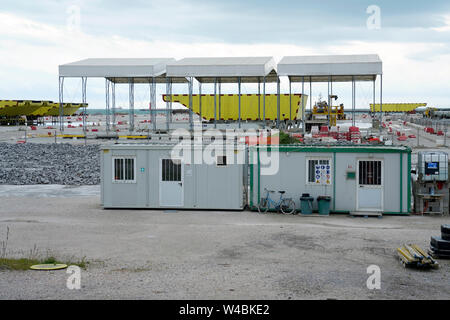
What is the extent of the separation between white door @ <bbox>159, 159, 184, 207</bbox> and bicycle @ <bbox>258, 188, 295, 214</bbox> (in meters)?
2.86

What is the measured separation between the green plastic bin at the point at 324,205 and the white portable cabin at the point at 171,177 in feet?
9.06

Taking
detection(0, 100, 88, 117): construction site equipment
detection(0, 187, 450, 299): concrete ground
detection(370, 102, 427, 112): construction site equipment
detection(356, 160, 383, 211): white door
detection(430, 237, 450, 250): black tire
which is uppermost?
detection(370, 102, 427, 112): construction site equipment

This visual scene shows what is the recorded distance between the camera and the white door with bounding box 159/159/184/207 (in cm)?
2086

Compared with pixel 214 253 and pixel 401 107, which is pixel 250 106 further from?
pixel 401 107

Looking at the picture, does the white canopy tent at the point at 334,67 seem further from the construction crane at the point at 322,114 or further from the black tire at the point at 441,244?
the black tire at the point at 441,244

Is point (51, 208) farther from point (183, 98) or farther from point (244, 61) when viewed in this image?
point (183, 98)

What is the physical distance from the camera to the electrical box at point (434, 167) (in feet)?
65.5

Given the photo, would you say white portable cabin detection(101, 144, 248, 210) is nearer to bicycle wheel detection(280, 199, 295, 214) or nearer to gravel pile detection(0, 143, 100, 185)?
bicycle wheel detection(280, 199, 295, 214)

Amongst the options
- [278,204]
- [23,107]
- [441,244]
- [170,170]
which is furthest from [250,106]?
[23,107]

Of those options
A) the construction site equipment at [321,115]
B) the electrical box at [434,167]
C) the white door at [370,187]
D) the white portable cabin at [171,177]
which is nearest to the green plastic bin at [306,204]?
the white door at [370,187]

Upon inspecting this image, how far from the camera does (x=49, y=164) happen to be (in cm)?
3588

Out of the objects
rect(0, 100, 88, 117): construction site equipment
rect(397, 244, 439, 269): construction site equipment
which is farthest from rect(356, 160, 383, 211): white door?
rect(0, 100, 88, 117): construction site equipment

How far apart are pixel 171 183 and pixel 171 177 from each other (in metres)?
0.22
